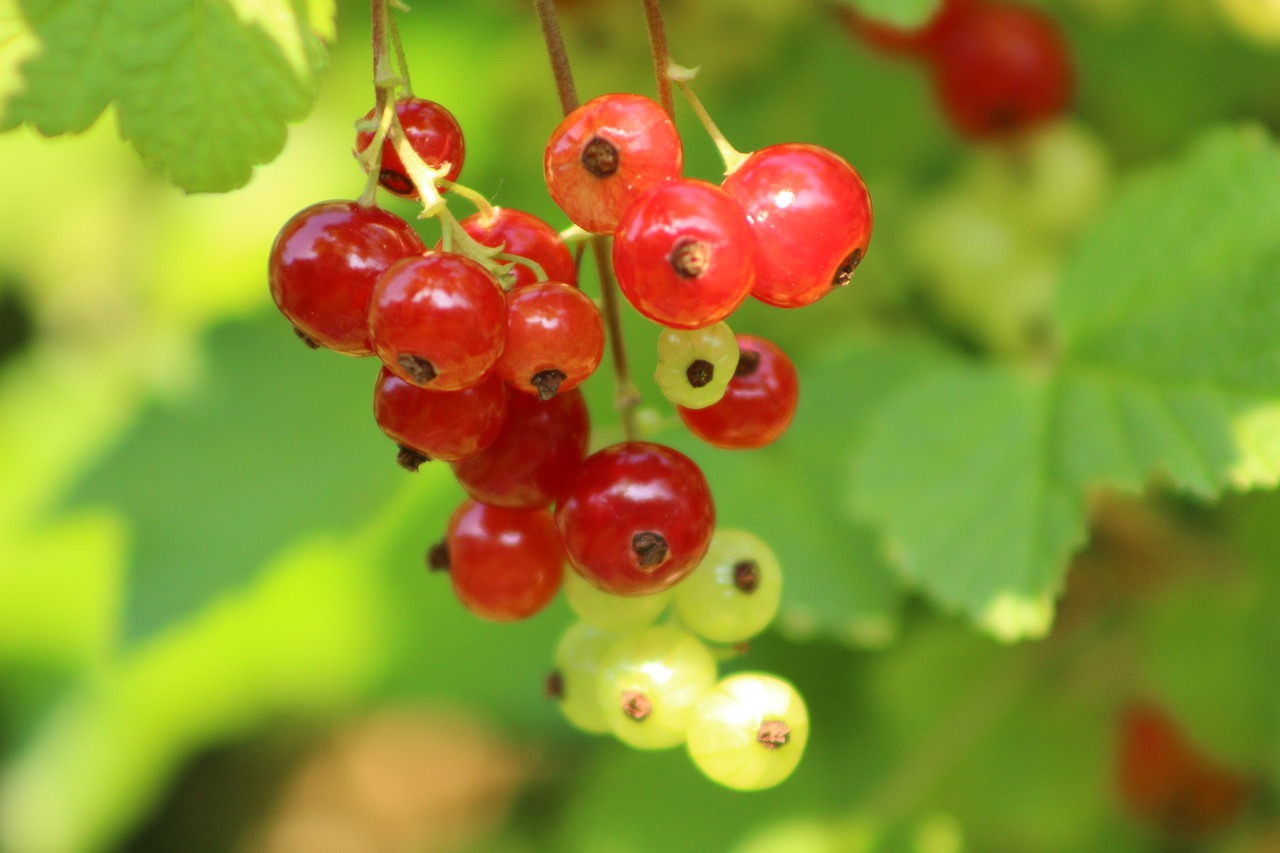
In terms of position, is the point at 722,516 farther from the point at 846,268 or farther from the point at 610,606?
the point at 846,268

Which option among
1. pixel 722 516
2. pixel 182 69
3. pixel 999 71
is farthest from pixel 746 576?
pixel 999 71

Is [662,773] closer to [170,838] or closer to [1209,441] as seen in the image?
[1209,441]

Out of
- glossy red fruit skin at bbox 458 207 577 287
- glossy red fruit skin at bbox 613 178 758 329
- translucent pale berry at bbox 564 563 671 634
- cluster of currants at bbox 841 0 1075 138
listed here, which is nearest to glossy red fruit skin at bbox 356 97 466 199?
glossy red fruit skin at bbox 458 207 577 287

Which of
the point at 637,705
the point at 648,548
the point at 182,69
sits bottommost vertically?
the point at 637,705

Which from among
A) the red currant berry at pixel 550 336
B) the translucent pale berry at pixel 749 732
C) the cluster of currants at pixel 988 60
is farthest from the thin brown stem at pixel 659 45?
the cluster of currants at pixel 988 60

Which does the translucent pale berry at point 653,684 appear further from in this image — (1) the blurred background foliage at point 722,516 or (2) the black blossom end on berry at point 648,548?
(1) the blurred background foliage at point 722,516

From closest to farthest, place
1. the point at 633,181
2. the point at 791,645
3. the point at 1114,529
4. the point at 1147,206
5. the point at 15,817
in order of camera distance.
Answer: the point at 633,181 → the point at 1147,206 → the point at 1114,529 → the point at 791,645 → the point at 15,817

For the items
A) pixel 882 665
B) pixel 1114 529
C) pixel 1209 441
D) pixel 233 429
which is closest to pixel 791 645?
pixel 882 665
